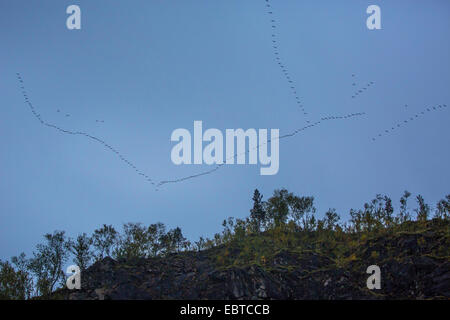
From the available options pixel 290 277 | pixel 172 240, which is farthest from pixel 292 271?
pixel 172 240

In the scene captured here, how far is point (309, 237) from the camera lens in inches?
674

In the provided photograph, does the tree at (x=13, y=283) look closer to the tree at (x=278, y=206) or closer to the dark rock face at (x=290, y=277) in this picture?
the dark rock face at (x=290, y=277)

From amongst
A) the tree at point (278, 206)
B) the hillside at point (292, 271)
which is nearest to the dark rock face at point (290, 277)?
the hillside at point (292, 271)

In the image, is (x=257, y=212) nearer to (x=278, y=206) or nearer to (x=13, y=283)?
(x=278, y=206)

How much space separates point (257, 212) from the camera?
2045 cm

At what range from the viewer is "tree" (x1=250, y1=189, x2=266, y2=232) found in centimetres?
1857

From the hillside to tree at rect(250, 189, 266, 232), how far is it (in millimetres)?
2291

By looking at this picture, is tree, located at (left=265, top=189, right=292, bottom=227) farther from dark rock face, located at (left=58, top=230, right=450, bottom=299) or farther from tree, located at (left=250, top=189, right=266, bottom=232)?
dark rock face, located at (left=58, top=230, right=450, bottom=299)

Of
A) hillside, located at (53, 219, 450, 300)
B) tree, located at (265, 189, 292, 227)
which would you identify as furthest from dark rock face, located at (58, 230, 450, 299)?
tree, located at (265, 189, 292, 227)

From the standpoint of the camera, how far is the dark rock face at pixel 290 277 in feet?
40.6

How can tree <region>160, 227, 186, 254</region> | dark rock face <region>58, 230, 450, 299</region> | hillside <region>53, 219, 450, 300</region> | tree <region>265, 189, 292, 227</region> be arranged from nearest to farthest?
dark rock face <region>58, 230, 450, 299</region> < hillside <region>53, 219, 450, 300</region> < tree <region>160, 227, 186, 254</region> < tree <region>265, 189, 292, 227</region>

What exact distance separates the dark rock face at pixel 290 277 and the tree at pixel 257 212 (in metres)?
3.61

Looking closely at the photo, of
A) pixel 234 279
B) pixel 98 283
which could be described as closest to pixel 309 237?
pixel 234 279
